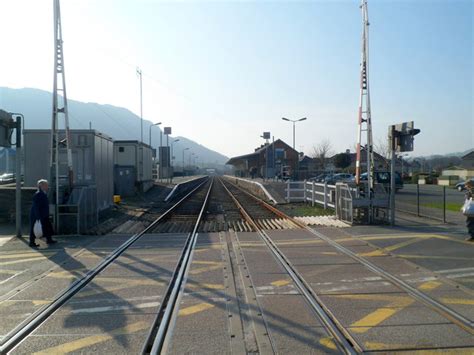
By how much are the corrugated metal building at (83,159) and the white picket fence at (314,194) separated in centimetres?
921

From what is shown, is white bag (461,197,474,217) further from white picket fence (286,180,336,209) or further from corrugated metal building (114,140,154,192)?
corrugated metal building (114,140,154,192)

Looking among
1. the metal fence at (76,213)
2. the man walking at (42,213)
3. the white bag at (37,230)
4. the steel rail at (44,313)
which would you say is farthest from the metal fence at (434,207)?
the white bag at (37,230)

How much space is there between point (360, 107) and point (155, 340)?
43.6 feet

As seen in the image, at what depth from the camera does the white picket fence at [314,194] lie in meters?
20.9

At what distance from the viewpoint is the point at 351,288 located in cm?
751

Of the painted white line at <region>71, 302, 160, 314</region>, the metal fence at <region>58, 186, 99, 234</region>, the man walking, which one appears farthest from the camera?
the metal fence at <region>58, 186, 99, 234</region>

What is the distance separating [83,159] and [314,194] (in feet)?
33.8

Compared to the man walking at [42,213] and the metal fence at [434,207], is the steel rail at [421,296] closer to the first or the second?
the man walking at [42,213]

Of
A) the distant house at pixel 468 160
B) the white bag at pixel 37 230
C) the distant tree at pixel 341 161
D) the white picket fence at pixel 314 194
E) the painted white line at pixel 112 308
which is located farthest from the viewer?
the distant house at pixel 468 160

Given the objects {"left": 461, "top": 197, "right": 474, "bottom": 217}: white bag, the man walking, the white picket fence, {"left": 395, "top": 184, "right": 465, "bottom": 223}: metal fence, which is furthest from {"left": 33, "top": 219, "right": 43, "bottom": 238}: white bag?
{"left": 395, "top": 184, "right": 465, "bottom": 223}: metal fence

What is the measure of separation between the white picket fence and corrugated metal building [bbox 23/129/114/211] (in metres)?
9.21

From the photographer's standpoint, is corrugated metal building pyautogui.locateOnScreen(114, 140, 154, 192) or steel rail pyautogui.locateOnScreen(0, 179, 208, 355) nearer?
steel rail pyautogui.locateOnScreen(0, 179, 208, 355)

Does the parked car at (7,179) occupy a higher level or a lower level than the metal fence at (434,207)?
higher

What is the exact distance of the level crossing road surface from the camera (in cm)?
532
